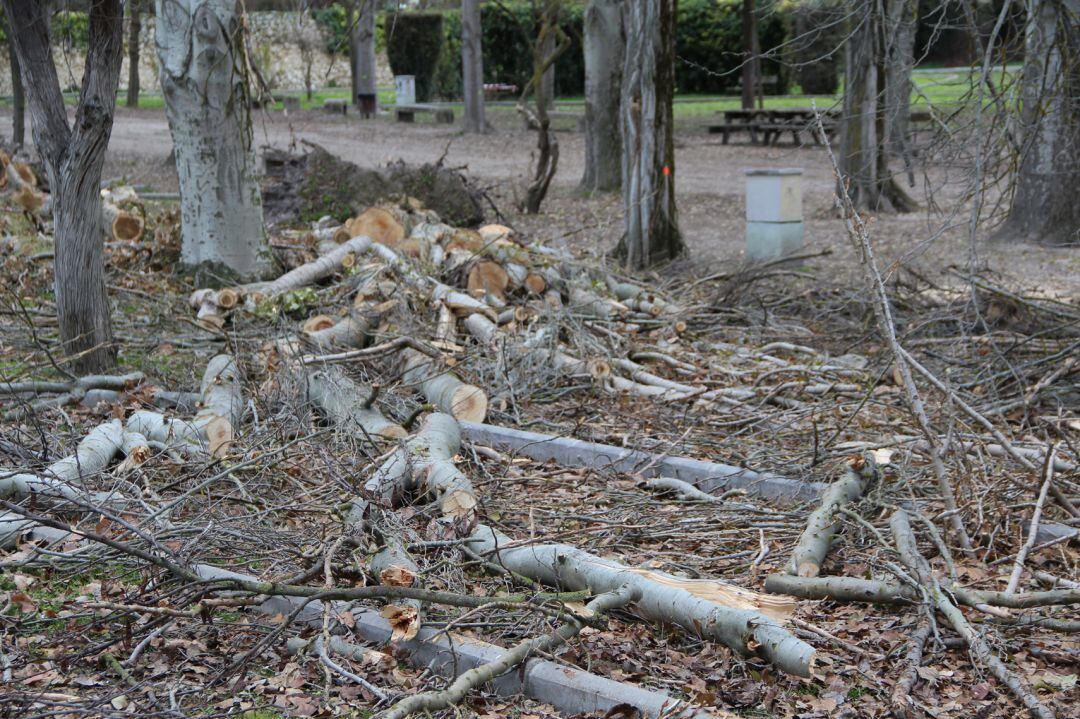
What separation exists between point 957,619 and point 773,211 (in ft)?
26.2

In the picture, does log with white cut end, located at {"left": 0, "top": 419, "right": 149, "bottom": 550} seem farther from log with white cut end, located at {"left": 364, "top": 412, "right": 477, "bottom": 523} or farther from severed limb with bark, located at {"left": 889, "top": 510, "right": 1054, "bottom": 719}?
severed limb with bark, located at {"left": 889, "top": 510, "right": 1054, "bottom": 719}

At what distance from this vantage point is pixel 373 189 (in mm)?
12781

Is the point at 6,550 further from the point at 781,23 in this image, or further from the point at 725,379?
the point at 781,23

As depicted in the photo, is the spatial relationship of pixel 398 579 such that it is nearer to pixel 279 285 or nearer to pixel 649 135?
pixel 279 285

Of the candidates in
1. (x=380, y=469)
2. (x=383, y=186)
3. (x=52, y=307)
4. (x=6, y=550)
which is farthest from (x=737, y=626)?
(x=383, y=186)

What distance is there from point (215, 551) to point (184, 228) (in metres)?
5.46

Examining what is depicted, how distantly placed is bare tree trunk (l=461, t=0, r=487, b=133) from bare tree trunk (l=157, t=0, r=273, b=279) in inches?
610

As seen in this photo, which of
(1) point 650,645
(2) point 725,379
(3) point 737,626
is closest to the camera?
(3) point 737,626

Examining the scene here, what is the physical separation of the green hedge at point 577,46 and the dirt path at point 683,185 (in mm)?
6039

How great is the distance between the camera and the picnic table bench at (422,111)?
28.2 metres

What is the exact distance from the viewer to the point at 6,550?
4836 millimetres

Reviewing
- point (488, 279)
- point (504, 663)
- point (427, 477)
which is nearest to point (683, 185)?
point (488, 279)

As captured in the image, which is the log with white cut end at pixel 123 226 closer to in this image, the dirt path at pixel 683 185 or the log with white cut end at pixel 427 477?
the dirt path at pixel 683 185

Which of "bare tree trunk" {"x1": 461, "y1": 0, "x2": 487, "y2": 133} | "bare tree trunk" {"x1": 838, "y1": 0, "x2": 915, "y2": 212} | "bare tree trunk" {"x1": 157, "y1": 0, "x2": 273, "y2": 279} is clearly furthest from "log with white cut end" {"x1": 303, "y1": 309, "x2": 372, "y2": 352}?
"bare tree trunk" {"x1": 461, "y1": 0, "x2": 487, "y2": 133}
